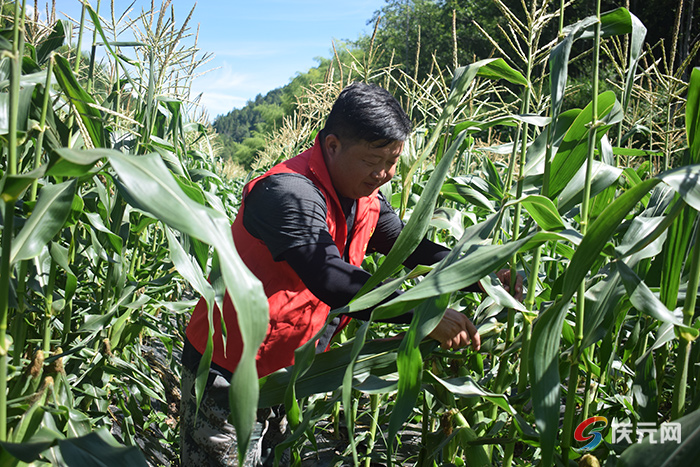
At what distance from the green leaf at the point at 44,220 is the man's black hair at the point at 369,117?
895mm

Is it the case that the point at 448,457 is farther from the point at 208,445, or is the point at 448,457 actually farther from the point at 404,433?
the point at 404,433

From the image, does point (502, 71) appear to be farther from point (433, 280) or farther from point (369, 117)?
point (433, 280)

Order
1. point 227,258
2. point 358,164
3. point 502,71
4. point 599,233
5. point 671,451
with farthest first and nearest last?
point 358,164 < point 502,71 < point 599,233 < point 671,451 < point 227,258

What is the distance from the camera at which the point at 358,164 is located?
5.56ft

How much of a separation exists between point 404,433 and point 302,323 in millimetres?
1246

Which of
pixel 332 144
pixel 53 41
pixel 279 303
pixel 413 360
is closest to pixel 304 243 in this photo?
pixel 279 303

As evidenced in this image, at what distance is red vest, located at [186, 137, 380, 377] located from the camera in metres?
1.68

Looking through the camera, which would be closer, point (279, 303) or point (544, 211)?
point (544, 211)

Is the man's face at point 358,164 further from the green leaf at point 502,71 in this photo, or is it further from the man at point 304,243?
the green leaf at point 502,71

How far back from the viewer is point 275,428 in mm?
2076

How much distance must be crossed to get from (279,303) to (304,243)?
29 centimetres

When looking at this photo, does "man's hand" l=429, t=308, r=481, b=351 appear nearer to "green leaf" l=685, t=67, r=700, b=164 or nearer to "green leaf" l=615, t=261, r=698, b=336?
"green leaf" l=615, t=261, r=698, b=336

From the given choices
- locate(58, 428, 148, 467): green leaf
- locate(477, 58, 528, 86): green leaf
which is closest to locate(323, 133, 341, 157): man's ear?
locate(477, 58, 528, 86): green leaf

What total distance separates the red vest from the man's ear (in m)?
0.04
